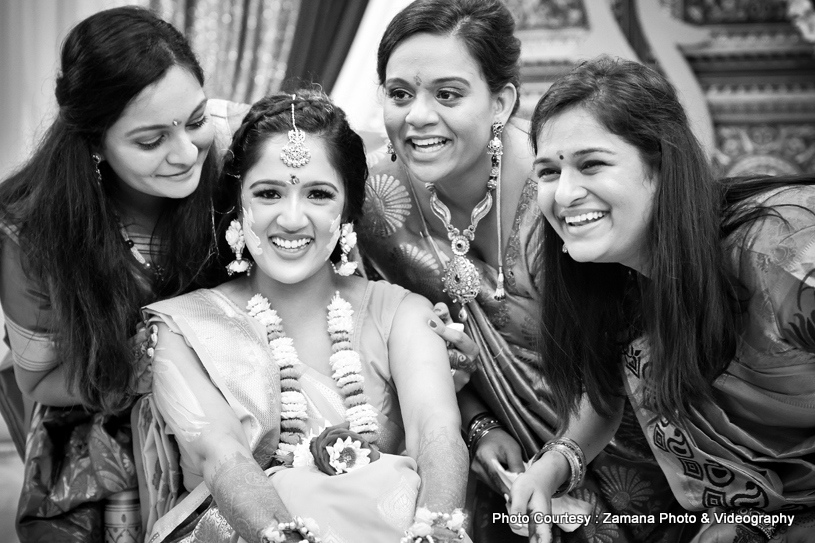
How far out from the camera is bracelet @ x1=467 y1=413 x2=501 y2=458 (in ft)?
7.50

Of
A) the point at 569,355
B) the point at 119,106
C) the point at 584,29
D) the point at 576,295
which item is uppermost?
the point at 584,29

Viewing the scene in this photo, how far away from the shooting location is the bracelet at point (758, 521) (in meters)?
1.89

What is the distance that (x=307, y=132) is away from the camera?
2062 mm

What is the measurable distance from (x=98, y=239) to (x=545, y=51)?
307 centimetres

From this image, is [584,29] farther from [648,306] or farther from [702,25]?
[648,306]

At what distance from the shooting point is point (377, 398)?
2027 mm

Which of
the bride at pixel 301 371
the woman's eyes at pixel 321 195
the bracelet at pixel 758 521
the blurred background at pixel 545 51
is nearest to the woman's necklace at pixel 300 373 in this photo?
the bride at pixel 301 371

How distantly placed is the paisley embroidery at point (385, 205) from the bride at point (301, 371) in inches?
9.8

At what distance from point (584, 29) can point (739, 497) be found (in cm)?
320

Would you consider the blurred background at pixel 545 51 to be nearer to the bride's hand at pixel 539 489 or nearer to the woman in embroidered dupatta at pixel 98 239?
the woman in embroidered dupatta at pixel 98 239

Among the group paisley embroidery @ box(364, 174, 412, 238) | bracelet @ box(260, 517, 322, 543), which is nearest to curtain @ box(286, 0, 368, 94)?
paisley embroidery @ box(364, 174, 412, 238)

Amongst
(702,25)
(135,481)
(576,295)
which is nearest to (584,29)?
(702,25)

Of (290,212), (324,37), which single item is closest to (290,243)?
(290,212)

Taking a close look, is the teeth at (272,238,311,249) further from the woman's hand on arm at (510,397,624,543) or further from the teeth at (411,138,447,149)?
the woman's hand on arm at (510,397,624,543)
